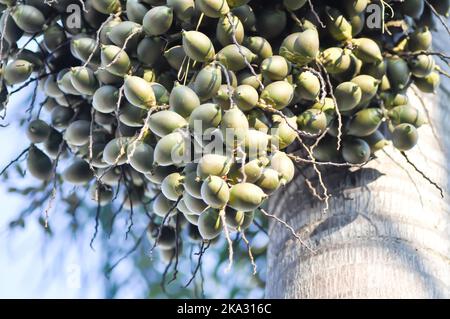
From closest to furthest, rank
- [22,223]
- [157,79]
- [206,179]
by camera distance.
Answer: [206,179] → [157,79] → [22,223]

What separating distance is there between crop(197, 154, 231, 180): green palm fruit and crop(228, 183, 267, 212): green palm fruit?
33 mm

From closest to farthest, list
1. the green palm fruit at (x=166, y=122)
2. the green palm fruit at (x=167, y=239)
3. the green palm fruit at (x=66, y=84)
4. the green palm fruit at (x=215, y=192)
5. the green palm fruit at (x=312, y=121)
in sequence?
the green palm fruit at (x=215, y=192)
the green palm fruit at (x=166, y=122)
the green palm fruit at (x=312, y=121)
the green palm fruit at (x=66, y=84)
the green palm fruit at (x=167, y=239)

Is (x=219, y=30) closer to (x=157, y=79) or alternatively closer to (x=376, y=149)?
(x=157, y=79)

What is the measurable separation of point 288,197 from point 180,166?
327 millimetres

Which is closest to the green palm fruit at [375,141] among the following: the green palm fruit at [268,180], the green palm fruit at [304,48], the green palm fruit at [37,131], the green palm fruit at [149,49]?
the green palm fruit at [304,48]

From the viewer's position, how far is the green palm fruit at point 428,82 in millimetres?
1651

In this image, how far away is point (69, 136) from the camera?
1.62 m

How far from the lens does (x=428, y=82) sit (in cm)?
165

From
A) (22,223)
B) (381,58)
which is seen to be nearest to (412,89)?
(381,58)

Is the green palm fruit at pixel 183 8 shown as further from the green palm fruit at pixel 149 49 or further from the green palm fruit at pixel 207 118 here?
the green palm fruit at pixel 207 118

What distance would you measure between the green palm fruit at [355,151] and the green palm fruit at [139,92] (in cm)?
39

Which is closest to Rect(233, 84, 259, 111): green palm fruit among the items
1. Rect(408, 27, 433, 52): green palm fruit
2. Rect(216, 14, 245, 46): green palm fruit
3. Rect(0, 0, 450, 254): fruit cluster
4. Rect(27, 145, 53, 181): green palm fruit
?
Rect(0, 0, 450, 254): fruit cluster

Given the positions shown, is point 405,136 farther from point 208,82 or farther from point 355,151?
point 208,82

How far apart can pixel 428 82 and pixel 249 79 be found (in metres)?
0.44
